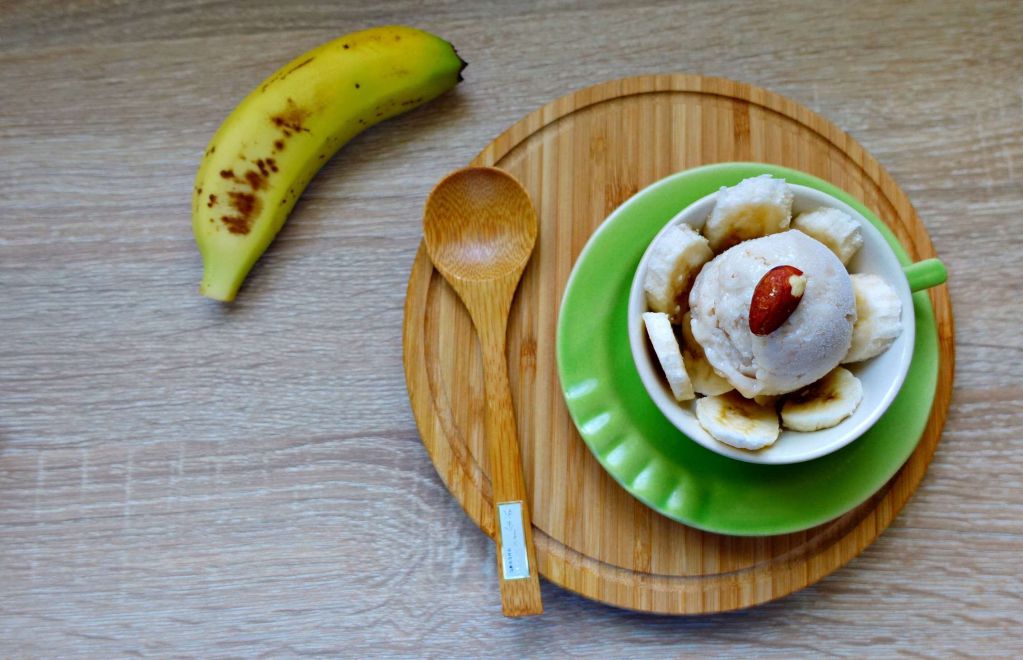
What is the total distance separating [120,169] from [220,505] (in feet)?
1.50

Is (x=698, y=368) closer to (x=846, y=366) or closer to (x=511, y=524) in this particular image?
(x=846, y=366)

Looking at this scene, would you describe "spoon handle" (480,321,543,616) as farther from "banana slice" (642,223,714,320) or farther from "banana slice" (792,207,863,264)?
"banana slice" (792,207,863,264)

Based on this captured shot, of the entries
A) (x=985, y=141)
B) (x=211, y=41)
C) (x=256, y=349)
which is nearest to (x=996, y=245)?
(x=985, y=141)

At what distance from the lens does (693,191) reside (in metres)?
0.93

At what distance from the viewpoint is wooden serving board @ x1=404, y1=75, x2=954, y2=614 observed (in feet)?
3.13

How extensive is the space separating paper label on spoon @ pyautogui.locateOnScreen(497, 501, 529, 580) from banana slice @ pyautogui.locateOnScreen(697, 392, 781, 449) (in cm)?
24

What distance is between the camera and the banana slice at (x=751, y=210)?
824 millimetres

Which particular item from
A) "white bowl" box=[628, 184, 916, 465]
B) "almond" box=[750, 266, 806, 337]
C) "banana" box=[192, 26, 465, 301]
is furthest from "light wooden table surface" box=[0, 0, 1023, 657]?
"almond" box=[750, 266, 806, 337]

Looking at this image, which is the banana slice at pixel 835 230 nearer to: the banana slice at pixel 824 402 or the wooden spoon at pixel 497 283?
the banana slice at pixel 824 402

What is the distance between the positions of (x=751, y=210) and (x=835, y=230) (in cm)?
8

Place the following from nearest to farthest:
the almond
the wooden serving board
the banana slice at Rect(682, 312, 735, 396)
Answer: the almond < the banana slice at Rect(682, 312, 735, 396) < the wooden serving board

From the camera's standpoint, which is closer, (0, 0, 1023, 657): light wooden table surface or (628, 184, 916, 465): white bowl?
(628, 184, 916, 465): white bowl

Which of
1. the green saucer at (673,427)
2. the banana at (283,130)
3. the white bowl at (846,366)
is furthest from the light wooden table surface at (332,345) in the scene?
the white bowl at (846,366)

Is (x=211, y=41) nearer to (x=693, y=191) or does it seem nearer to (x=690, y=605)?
(x=693, y=191)
